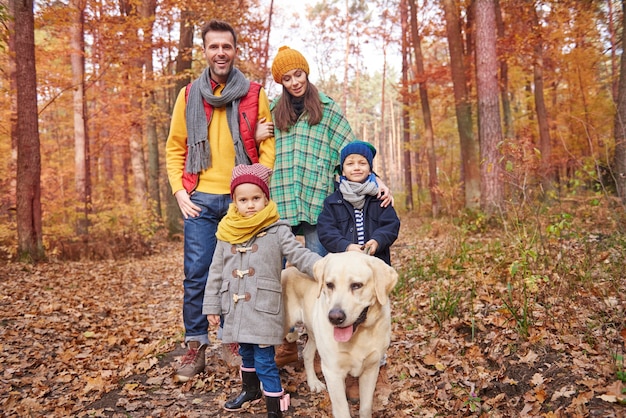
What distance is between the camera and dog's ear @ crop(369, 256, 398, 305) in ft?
9.12

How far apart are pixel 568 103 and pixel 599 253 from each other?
15.7m

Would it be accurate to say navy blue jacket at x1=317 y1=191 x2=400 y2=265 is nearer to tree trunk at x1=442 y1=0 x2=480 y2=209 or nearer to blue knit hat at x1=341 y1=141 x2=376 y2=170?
blue knit hat at x1=341 y1=141 x2=376 y2=170

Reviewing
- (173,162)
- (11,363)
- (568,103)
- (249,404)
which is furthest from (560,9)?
(11,363)

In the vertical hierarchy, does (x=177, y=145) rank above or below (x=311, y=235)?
above

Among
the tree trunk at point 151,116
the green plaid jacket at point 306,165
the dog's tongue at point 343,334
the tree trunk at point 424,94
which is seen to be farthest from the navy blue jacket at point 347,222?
the tree trunk at point 424,94

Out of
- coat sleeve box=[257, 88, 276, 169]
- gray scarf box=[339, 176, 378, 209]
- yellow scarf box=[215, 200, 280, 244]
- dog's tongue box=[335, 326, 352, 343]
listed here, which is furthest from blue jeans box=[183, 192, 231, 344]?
dog's tongue box=[335, 326, 352, 343]

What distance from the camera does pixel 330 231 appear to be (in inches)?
138

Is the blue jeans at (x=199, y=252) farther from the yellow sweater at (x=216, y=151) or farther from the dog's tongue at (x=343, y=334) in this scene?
the dog's tongue at (x=343, y=334)

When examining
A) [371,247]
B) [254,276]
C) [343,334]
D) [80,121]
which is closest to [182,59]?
[80,121]

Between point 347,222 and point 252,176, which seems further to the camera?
point 347,222

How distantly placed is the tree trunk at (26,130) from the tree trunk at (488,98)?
937 cm

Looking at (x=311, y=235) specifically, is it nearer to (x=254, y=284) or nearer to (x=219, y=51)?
(x=254, y=284)

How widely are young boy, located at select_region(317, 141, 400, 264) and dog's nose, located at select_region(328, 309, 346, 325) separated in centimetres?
89

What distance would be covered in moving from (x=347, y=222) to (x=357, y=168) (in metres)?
0.47
